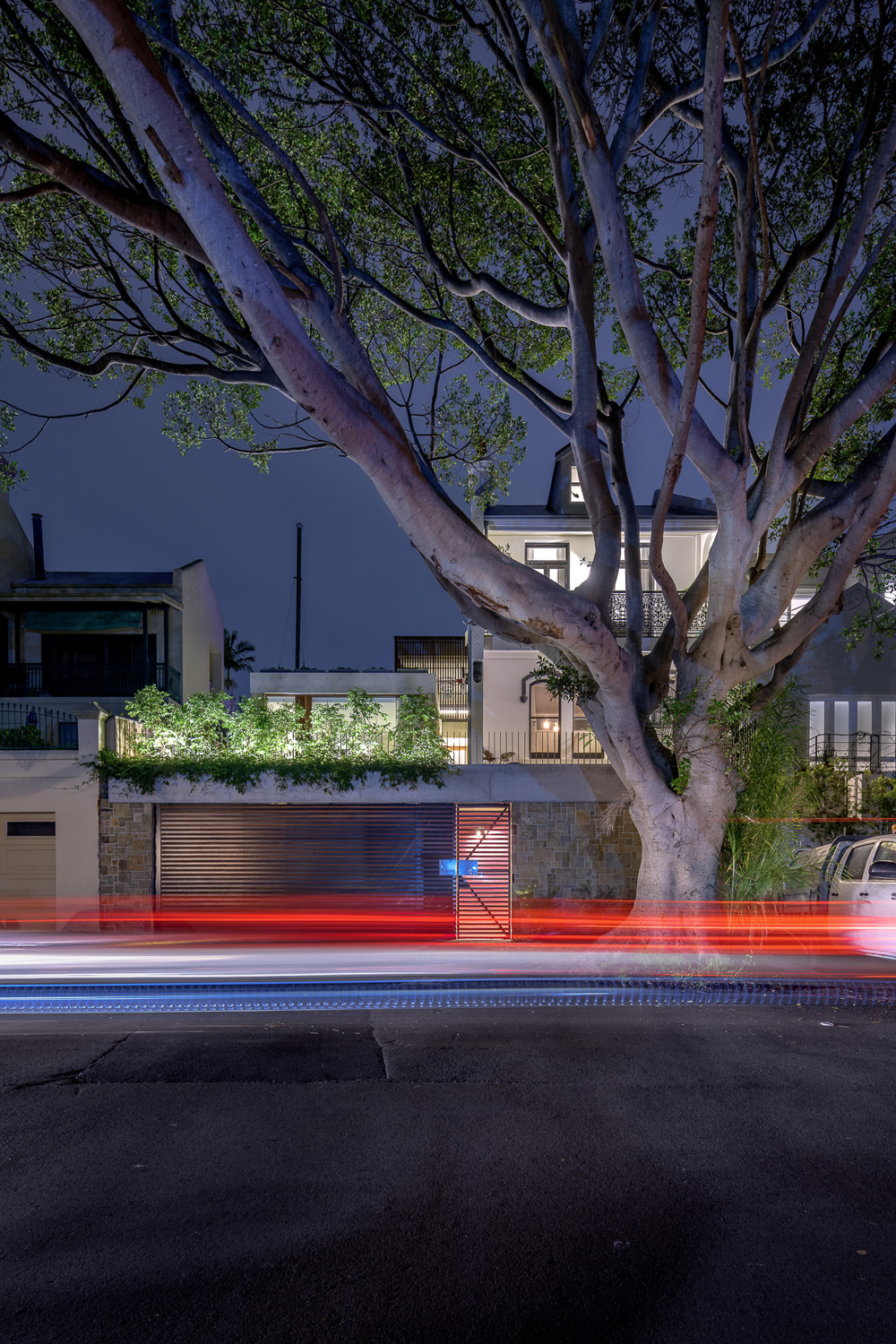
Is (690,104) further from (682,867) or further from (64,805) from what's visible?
(64,805)

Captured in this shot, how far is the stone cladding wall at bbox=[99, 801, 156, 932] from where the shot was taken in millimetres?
12453

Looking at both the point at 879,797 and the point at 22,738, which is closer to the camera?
the point at 22,738

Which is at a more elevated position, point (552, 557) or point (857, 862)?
point (552, 557)

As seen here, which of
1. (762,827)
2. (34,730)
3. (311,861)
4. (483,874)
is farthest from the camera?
(34,730)

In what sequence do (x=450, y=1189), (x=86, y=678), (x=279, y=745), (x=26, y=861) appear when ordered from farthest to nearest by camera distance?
1. (x=86, y=678)
2. (x=279, y=745)
3. (x=26, y=861)
4. (x=450, y=1189)

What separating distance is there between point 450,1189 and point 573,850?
907 centimetres

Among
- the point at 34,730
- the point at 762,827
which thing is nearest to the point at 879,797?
the point at 762,827

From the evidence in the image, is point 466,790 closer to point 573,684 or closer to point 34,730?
point 573,684

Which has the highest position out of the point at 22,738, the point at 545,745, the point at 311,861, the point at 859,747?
the point at 22,738

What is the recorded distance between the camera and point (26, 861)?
12.5 metres

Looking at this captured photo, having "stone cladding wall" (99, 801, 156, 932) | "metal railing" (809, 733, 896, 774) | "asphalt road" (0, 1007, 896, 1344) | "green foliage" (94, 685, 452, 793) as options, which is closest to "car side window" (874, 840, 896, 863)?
"asphalt road" (0, 1007, 896, 1344)

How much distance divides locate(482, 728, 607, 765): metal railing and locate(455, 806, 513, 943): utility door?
6.81 meters

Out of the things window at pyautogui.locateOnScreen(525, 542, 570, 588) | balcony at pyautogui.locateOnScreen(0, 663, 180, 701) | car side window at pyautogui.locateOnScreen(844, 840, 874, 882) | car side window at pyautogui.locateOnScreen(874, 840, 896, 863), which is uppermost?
window at pyautogui.locateOnScreen(525, 542, 570, 588)

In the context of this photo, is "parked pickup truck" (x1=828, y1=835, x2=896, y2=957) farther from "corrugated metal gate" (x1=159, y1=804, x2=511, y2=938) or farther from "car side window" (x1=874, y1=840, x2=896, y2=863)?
"corrugated metal gate" (x1=159, y1=804, x2=511, y2=938)
